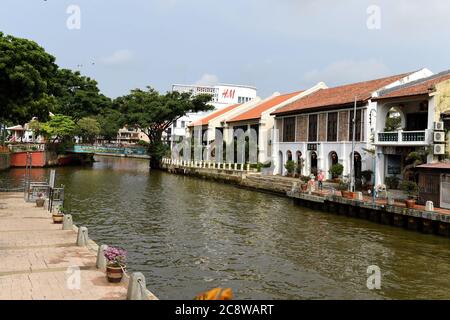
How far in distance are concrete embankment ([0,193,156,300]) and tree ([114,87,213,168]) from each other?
171 ft

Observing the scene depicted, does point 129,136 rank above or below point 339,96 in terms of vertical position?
above

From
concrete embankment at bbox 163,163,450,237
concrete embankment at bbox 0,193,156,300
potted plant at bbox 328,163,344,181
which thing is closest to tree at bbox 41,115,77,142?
concrete embankment at bbox 163,163,450,237

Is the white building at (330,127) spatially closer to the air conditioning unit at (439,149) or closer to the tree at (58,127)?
the air conditioning unit at (439,149)

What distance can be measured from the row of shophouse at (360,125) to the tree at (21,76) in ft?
81.4

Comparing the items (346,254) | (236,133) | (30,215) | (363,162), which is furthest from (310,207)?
(236,133)

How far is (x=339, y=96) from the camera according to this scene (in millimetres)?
44156

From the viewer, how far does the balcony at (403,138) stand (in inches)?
1178

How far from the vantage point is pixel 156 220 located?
88.5 ft

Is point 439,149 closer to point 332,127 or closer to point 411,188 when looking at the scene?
point 411,188

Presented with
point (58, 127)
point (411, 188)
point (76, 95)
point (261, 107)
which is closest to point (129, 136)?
point (76, 95)

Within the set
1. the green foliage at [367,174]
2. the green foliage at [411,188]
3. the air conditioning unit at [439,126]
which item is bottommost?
the green foliage at [411,188]

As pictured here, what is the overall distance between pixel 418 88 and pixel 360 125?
818 centimetres

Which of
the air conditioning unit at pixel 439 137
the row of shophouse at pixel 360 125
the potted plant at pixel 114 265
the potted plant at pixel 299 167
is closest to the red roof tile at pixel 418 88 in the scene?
the row of shophouse at pixel 360 125

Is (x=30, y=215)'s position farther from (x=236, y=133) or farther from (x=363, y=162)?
(x=236, y=133)
